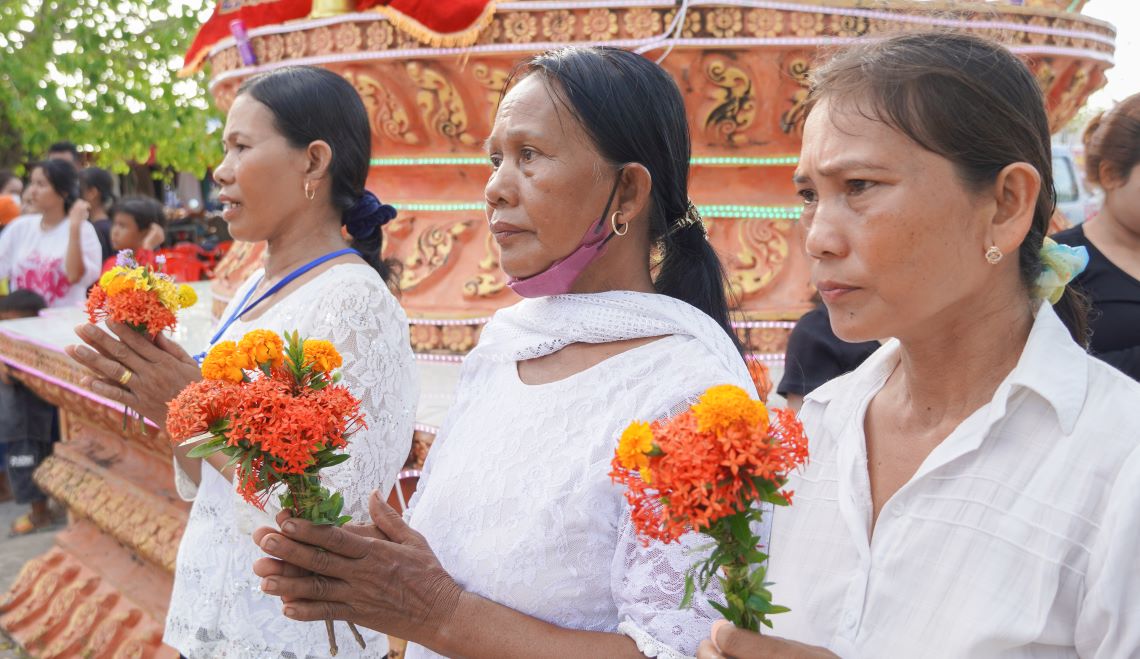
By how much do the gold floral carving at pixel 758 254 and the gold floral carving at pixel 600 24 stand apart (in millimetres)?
907

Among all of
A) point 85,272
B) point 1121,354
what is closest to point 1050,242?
point 1121,354

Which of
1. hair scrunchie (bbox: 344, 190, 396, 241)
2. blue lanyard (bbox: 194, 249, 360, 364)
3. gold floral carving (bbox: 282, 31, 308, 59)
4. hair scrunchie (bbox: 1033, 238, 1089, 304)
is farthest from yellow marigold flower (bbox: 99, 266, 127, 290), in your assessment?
gold floral carving (bbox: 282, 31, 308, 59)

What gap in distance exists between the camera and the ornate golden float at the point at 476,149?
3.83 meters

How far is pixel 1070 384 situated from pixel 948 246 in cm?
21

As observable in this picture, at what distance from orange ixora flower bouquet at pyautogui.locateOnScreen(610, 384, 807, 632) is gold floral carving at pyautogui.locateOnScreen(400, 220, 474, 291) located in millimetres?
3257

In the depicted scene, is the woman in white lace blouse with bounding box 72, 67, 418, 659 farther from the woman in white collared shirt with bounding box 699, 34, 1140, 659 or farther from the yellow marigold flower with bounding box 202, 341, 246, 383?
the woman in white collared shirt with bounding box 699, 34, 1140, 659

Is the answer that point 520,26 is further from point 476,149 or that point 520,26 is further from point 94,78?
point 94,78

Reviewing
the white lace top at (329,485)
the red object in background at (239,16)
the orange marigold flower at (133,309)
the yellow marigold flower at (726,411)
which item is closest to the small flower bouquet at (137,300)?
the orange marigold flower at (133,309)

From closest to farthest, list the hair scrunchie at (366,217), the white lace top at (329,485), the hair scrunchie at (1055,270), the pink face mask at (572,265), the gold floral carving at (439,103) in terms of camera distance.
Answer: the hair scrunchie at (1055,270), the pink face mask at (572,265), the white lace top at (329,485), the hair scrunchie at (366,217), the gold floral carving at (439,103)

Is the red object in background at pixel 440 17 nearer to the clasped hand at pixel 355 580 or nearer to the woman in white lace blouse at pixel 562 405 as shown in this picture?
the woman in white lace blouse at pixel 562 405

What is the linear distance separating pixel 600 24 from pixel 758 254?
42.1 inches

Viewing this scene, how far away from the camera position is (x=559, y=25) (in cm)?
386

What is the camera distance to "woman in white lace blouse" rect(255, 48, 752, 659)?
144 centimetres

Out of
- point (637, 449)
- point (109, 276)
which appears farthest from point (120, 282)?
point (637, 449)
